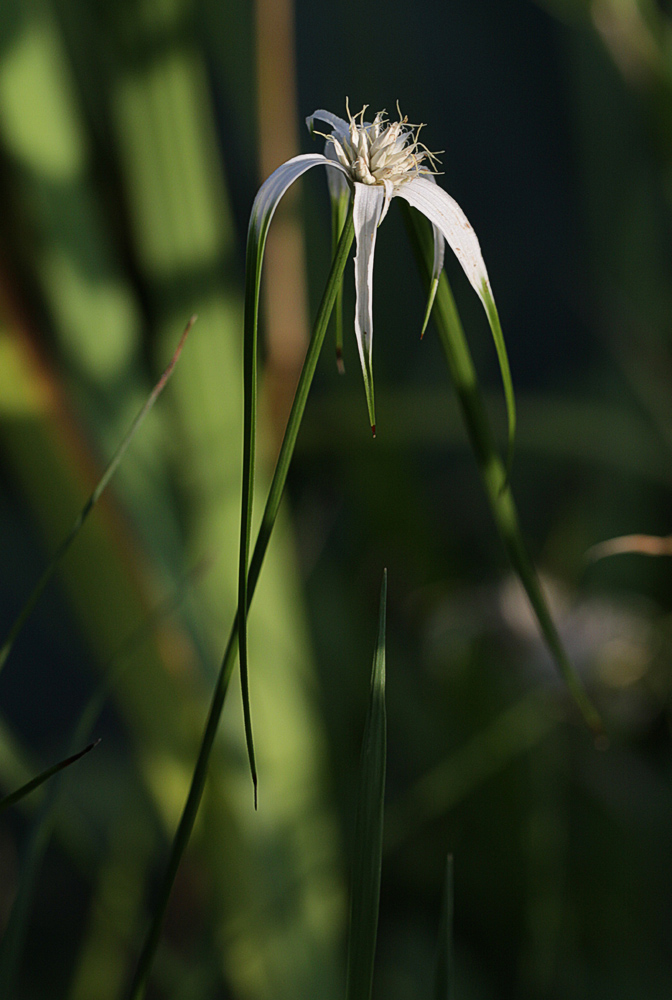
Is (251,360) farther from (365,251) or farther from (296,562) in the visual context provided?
(296,562)

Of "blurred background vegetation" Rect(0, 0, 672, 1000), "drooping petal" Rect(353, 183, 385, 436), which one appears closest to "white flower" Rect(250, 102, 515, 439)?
"drooping petal" Rect(353, 183, 385, 436)

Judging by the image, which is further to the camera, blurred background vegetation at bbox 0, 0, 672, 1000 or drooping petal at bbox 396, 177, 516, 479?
blurred background vegetation at bbox 0, 0, 672, 1000

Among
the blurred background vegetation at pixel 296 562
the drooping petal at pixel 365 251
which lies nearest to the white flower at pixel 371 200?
the drooping petal at pixel 365 251

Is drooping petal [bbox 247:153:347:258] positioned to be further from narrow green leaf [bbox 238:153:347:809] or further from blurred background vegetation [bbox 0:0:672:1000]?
blurred background vegetation [bbox 0:0:672:1000]

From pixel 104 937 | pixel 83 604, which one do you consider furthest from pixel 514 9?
pixel 104 937

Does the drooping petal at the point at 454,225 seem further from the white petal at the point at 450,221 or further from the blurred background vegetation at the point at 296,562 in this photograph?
the blurred background vegetation at the point at 296,562

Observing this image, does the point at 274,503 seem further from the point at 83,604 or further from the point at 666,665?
the point at 666,665
